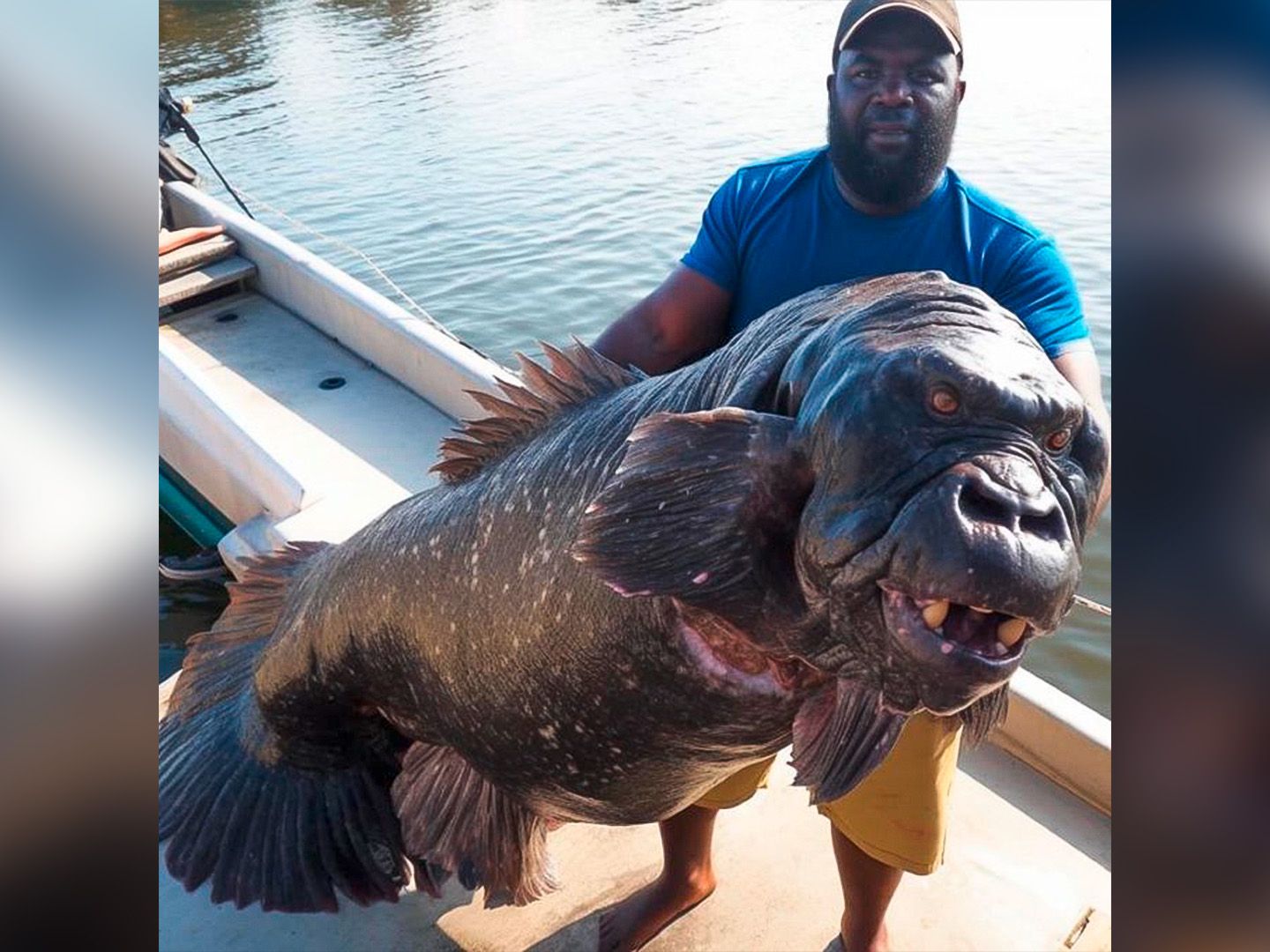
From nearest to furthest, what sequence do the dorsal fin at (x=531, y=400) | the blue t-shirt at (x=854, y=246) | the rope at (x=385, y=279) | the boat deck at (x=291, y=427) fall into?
the dorsal fin at (x=531, y=400) < the blue t-shirt at (x=854, y=246) < the boat deck at (x=291, y=427) < the rope at (x=385, y=279)

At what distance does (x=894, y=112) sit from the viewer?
2695 millimetres

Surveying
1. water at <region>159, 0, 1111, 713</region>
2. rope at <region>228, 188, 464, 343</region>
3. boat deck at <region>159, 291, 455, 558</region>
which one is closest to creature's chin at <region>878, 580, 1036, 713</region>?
boat deck at <region>159, 291, 455, 558</region>

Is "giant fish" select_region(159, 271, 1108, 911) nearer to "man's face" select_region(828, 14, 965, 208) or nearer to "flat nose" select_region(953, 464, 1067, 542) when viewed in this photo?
"flat nose" select_region(953, 464, 1067, 542)

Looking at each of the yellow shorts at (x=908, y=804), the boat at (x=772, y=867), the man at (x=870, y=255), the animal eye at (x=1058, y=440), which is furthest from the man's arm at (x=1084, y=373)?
the boat at (x=772, y=867)

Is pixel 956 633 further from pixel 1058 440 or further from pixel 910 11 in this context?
pixel 910 11

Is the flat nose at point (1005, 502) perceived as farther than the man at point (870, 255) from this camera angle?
No

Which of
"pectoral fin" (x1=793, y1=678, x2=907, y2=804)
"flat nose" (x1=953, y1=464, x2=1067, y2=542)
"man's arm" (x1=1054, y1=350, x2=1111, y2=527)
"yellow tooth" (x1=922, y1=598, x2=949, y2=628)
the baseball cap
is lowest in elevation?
"pectoral fin" (x1=793, y1=678, x2=907, y2=804)

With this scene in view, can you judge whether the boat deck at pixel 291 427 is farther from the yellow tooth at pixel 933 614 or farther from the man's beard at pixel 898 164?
the yellow tooth at pixel 933 614

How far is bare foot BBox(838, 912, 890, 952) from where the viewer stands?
9.07 feet

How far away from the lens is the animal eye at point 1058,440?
1.40m

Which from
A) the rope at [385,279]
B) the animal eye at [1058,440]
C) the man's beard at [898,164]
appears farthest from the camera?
the rope at [385,279]

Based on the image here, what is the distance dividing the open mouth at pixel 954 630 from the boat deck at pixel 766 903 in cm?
181

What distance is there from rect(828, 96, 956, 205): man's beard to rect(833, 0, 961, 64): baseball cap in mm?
199
